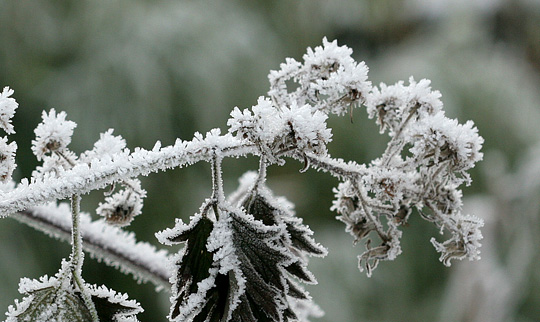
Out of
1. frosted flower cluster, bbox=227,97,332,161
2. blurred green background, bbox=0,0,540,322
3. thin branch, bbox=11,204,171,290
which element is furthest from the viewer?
blurred green background, bbox=0,0,540,322

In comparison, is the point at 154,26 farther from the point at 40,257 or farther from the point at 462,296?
the point at 462,296

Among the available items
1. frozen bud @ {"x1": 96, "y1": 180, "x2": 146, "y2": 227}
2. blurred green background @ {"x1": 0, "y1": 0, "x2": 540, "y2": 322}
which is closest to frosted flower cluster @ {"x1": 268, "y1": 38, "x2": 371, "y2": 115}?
frozen bud @ {"x1": 96, "y1": 180, "x2": 146, "y2": 227}

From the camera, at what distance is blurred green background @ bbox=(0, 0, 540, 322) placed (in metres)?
1.95

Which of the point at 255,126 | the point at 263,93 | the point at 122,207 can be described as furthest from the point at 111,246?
the point at 263,93

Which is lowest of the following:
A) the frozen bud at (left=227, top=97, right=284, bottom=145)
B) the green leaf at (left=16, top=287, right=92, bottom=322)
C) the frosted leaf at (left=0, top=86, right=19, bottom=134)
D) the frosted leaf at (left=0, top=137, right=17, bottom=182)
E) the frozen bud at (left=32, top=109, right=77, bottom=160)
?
the green leaf at (left=16, top=287, right=92, bottom=322)

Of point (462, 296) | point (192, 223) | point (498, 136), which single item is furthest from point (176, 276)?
point (498, 136)

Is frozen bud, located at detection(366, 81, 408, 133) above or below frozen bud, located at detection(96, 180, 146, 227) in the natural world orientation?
above

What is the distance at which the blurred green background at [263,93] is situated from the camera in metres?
1.95

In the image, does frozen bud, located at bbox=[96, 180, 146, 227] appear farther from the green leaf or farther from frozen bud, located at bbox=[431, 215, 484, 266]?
frozen bud, located at bbox=[431, 215, 484, 266]

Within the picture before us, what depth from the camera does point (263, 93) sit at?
2.39 metres

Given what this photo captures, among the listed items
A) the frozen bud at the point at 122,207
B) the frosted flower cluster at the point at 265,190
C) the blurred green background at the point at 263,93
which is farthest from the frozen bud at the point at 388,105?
the blurred green background at the point at 263,93

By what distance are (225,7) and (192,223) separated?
2.42 metres

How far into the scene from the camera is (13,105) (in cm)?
26

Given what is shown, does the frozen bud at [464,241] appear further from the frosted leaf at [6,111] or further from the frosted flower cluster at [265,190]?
the frosted leaf at [6,111]
